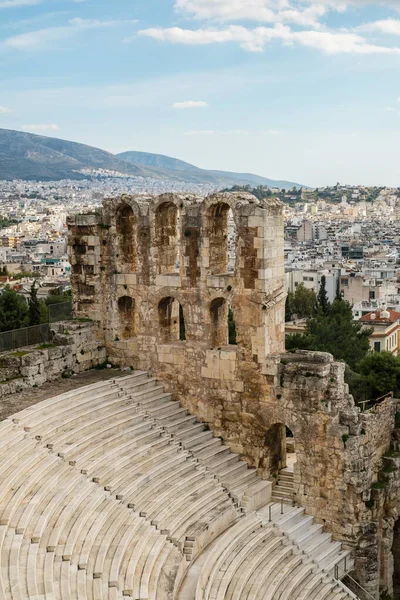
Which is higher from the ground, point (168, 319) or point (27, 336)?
point (168, 319)

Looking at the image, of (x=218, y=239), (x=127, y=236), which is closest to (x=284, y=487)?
(x=218, y=239)

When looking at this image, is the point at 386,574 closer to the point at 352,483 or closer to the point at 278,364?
the point at 352,483

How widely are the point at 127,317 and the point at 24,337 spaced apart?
383cm

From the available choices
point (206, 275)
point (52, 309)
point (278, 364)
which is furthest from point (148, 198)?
point (278, 364)

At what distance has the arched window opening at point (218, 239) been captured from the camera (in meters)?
27.4

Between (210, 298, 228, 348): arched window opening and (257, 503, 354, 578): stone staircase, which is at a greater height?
(210, 298, 228, 348): arched window opening

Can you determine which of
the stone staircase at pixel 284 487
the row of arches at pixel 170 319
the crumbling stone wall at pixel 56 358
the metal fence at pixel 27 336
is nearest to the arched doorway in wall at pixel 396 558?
the stone staircase at pixel 284 487

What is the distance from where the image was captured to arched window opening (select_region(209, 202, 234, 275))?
90.0 feet

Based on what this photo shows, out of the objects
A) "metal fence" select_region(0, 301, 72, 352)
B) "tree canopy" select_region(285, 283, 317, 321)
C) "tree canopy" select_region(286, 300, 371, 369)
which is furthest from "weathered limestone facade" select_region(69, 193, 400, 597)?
"tree canopy" select_region(285, 283, 317, 321)

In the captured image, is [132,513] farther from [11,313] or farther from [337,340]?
[11,313]

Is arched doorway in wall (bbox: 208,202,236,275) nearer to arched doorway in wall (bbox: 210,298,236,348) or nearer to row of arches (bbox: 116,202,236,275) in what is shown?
row of arches (bbox: 116,202,236,275)

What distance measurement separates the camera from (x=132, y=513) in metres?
21.7

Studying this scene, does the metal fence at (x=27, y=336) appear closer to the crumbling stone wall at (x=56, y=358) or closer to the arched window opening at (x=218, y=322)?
the crumbling stone wall at (x=56, y=358)

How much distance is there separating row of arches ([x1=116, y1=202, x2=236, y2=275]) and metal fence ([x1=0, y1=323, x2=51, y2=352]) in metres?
3.74
